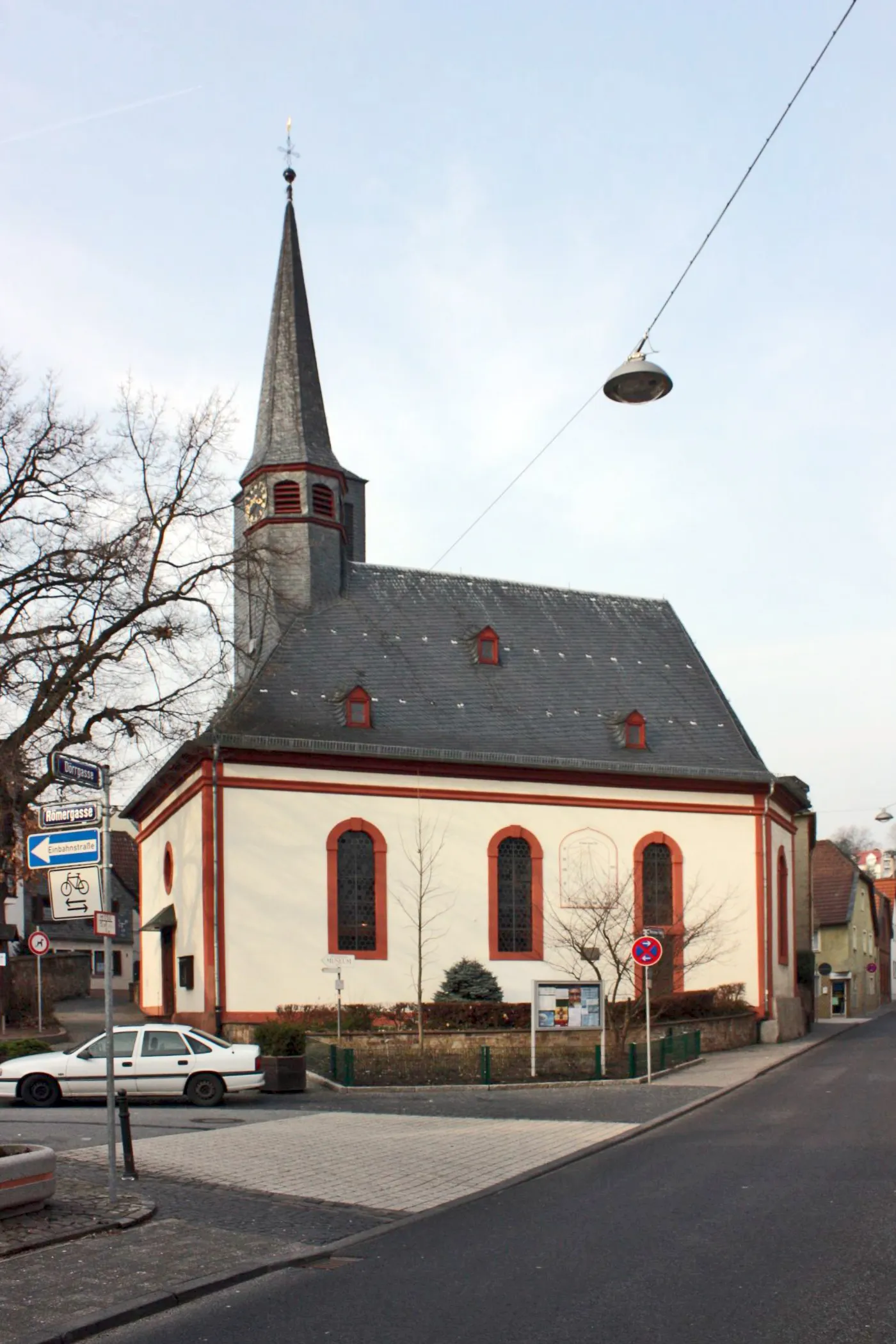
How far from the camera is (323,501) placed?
35500mm

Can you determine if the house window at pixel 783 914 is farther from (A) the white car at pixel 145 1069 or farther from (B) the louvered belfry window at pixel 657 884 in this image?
(A) the white car at pixel 145 1069

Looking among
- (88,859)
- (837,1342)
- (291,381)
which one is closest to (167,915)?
(291,381)

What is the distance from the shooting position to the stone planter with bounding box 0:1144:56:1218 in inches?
392

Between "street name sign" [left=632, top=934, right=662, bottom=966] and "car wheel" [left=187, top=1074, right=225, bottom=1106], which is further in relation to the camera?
"street name sign" [left=632, top=934, right=662, bottom=966]

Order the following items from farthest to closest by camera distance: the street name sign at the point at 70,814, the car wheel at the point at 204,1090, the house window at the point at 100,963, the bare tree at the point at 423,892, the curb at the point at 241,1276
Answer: the house window at the point at 100,963 → the bare tree at the point at 423,892 → the car wheel at the point at 204,1090 → the street name sign at the point at 70,814 → the curb at the point at 241,1276

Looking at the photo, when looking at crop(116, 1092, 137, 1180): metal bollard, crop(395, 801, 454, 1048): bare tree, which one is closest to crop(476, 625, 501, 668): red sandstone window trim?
crop(395, 801, 454, 1048): bare tree

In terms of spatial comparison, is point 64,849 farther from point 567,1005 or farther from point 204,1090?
point 567,1005

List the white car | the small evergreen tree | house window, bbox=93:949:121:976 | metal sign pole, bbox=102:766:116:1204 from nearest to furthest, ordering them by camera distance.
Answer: metal sign pole, bbox=102:766:116:1204 → the white car → the small evergreen tree → house window, bbox=93:949:121:976

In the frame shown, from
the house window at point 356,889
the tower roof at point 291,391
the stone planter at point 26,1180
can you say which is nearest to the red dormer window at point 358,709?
the house window at point 356,889

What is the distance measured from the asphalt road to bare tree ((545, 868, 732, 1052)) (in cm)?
1904

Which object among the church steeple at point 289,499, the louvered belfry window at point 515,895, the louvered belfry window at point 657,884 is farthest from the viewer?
the louvered belfry window at point 657,884

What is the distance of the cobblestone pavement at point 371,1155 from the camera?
488 inches

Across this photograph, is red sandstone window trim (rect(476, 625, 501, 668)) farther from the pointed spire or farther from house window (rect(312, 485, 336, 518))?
the pointed spire

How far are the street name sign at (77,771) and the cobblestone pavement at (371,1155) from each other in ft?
12.8
